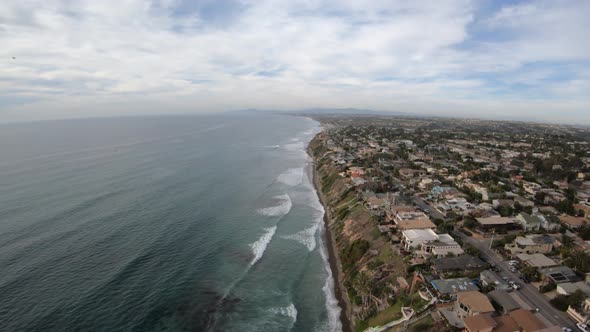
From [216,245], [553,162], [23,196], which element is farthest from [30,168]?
[553,162]

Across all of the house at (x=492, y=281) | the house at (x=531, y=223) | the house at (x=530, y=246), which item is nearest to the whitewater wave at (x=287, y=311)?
the house at (x=492, y=281)

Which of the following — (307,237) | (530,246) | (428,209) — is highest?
(530,246)

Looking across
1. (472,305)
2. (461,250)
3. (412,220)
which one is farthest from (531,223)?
(472,305)

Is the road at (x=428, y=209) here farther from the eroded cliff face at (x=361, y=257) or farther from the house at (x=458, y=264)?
the house at (x=458, y=264)

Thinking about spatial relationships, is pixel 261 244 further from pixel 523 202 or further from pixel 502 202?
pixel 523 202

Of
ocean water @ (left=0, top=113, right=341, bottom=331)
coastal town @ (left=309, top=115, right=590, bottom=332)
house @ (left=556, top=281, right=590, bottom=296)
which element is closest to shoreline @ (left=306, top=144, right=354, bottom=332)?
coastal town @ (left=309, top=115, right=590, bottom=332)

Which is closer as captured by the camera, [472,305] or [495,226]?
[472,305]

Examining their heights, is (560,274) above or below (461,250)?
above
